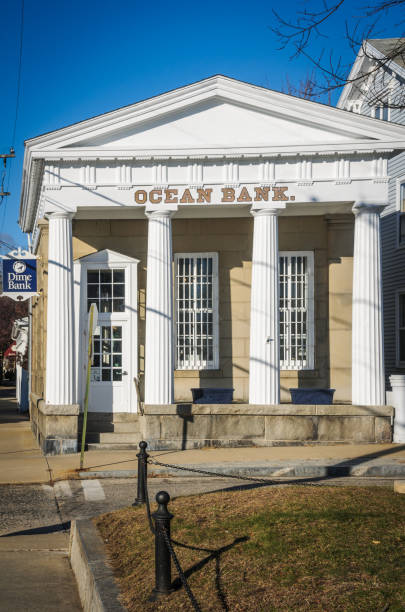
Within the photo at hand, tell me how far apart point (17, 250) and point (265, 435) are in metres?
6.84

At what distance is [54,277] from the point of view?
16.0m

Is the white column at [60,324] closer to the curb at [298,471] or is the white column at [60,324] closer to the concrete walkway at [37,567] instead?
the curb at [298,471]

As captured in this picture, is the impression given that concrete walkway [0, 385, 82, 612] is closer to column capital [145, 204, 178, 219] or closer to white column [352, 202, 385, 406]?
column capital [145, 204, 178, 219]

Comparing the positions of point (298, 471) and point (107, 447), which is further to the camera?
point (107, 447)

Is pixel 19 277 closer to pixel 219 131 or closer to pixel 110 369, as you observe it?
pixel 110 369

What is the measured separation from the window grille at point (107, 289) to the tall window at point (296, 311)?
392 centimetres

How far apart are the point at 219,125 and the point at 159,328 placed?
4.53 meters

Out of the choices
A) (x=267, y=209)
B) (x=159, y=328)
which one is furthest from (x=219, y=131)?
(x=159, y=328)

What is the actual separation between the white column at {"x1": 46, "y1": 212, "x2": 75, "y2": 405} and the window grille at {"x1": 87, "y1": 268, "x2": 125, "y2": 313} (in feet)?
5.58

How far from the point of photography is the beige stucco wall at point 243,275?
18.3m

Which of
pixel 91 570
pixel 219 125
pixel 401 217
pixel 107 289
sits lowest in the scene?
pixel 91 570

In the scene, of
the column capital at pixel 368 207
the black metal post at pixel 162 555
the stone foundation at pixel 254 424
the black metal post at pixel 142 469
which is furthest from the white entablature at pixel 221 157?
the black metal post at pixel 162 555

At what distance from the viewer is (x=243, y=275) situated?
18484 mm

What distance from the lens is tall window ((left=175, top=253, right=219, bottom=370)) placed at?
1845cm
